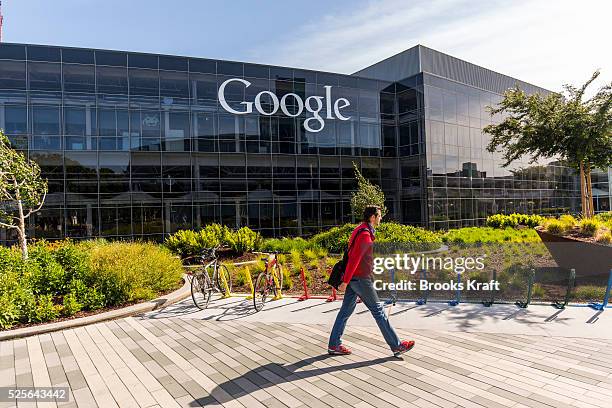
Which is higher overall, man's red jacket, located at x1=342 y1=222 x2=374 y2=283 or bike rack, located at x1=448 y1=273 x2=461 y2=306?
man's red jacket, located at x1=342 y1=222 x2=374 y2=283

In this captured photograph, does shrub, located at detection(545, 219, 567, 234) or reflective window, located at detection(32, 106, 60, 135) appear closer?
shrub, located at detection(545, 219, 567, 234)

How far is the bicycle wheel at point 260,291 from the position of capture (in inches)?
314

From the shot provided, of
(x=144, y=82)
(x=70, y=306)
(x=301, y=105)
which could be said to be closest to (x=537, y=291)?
(x=70, y=306)

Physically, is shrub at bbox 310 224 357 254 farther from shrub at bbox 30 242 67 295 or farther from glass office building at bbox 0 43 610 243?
glass office building at bbox 0 43 610 243

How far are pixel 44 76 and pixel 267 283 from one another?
22.6 m

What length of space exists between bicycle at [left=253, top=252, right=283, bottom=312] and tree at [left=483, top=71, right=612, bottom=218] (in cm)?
1156

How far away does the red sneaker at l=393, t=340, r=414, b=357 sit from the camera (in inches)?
204

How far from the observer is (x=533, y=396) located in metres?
4.13

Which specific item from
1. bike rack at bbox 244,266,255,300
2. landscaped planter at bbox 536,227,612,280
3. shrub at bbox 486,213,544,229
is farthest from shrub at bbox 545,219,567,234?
shrub at bbox 486,213,544,229

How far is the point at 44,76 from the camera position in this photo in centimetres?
2333

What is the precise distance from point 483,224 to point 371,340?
32422 mm

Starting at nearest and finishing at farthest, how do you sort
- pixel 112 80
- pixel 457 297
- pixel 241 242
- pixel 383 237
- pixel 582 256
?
pixel 457 297, pixel 582 256, pixel 383 237, pixel 241 242, pixel 112 80

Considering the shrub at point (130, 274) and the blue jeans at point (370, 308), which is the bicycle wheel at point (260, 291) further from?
the blue jeans at point (370, 308)

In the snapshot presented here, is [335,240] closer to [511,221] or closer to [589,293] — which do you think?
[589,293]
